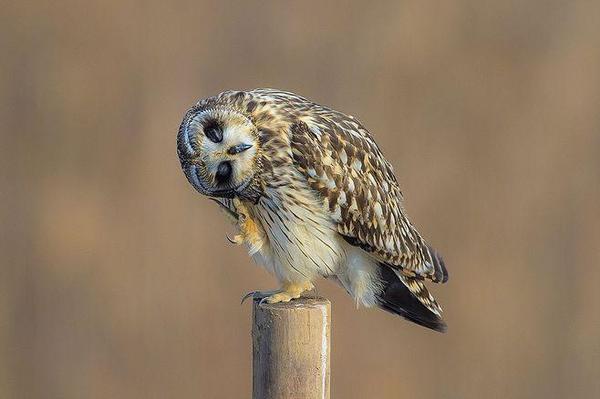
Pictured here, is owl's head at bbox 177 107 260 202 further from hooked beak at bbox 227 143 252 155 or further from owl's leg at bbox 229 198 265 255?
owl's leg at bbox 229 198 265 255

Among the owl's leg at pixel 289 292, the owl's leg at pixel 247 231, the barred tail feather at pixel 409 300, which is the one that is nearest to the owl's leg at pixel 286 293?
the owl's leg at pixel 289 292

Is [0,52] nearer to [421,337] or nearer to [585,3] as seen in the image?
[421,337]

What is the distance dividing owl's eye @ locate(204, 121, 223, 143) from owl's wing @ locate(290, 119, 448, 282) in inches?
11.2

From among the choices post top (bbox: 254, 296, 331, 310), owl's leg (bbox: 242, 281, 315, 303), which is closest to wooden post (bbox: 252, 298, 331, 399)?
post top (bbox: 254, 296, 331, 310)

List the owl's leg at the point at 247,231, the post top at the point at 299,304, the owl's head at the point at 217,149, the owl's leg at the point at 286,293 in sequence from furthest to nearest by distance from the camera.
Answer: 1. the owl's leg at the point at 247,231
2. the owl's leg at the point at 286,293
3. the owl's head at the point at 217,149
4. the post top at the point at 299,304

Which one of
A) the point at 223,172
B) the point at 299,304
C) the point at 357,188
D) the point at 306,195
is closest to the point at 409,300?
the point at 357,188

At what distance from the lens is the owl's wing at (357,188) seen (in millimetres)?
4387

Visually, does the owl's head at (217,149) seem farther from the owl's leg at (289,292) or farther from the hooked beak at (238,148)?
the owl's leg at (289,292)

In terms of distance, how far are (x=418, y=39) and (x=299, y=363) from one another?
13.1 feet

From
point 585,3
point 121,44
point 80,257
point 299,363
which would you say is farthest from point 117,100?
point 299,363

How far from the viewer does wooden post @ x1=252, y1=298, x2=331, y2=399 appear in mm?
3799

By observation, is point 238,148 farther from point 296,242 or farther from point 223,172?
point 296,242

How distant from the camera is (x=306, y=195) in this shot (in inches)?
172

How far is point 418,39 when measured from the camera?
7477 mm
